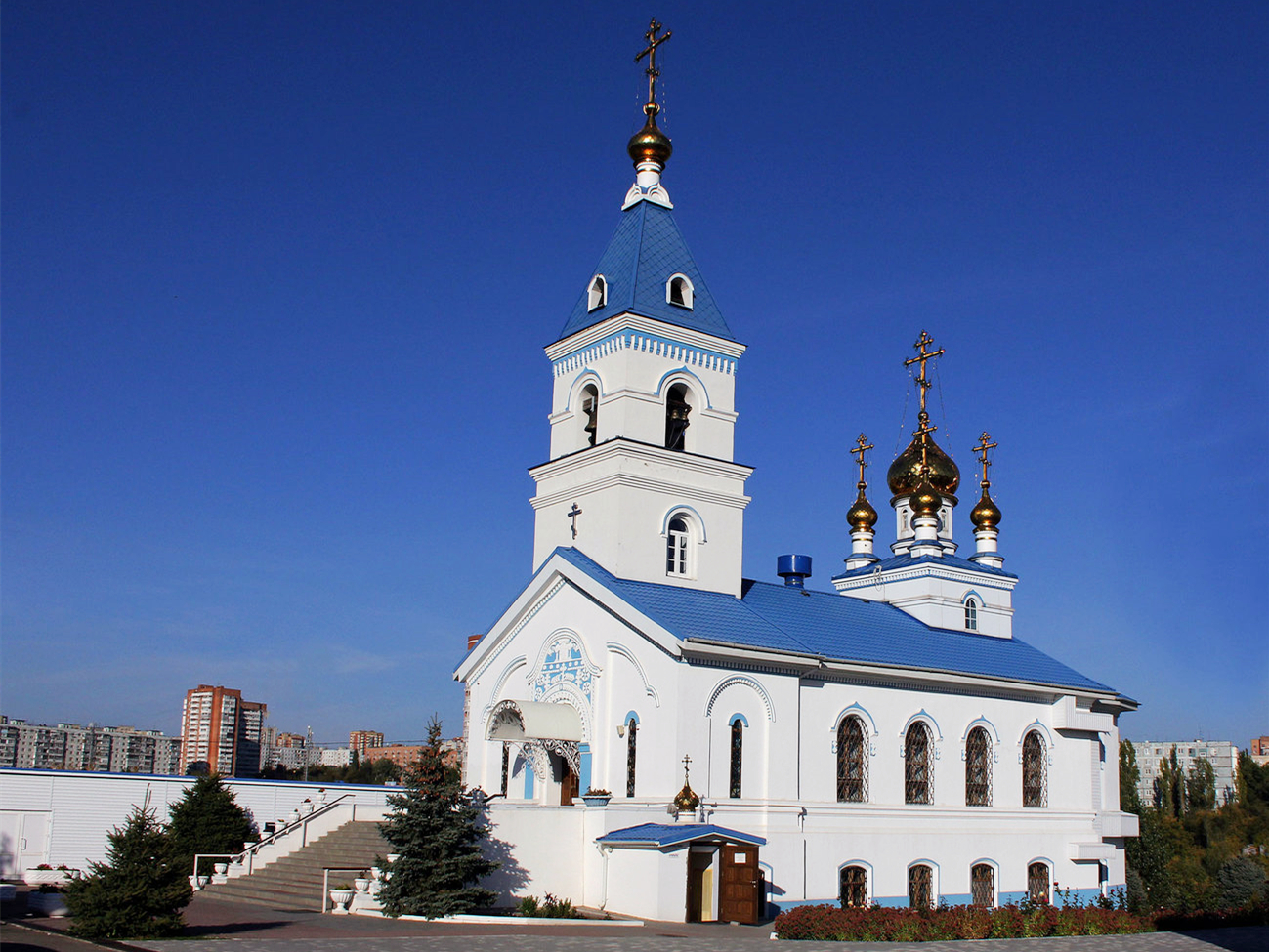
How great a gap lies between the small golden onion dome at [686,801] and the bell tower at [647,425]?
467 cm

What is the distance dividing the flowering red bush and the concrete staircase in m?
7.08

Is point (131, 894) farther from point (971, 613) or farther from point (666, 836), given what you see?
point (971, 613)

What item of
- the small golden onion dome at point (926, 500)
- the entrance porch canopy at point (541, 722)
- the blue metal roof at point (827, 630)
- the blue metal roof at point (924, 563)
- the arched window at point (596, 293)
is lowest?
the entrance porch canopy at point (541, 722)

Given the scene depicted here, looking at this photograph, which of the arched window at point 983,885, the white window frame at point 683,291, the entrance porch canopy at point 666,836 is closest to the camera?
the entrance porch canopy at point 666,836

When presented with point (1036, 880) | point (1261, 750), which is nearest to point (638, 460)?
point (1036, 880)

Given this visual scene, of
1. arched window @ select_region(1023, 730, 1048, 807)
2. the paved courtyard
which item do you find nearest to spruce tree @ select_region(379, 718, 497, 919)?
the paved courtyard

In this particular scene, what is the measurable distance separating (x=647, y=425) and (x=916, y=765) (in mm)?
7977

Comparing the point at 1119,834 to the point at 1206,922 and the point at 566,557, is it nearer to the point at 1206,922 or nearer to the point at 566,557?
the point at 1206,922

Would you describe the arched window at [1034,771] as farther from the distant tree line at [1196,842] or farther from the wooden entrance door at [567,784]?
the wooden entrance door at [567,784]

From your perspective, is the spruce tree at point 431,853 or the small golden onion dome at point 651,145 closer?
the spruce tree at point 431,853

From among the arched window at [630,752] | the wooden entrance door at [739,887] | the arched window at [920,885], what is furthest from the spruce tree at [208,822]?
the arched window at [920,885]

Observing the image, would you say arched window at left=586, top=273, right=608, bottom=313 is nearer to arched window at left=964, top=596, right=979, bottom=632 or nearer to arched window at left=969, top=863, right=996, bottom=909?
arched window at left=964, top=596, right=979, bottom=632

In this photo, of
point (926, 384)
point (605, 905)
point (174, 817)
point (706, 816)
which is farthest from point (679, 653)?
point (926, 384)

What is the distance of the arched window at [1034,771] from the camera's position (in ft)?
83.6
